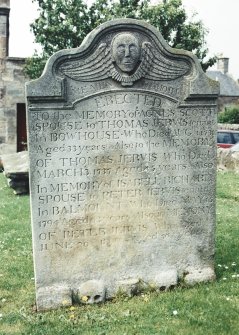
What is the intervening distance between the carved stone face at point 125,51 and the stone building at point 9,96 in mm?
14048

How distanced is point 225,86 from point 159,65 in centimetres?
4098

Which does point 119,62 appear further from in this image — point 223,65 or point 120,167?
point 223,65

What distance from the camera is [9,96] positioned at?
61.7ft

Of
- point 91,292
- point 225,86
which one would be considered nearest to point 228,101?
point 225,86

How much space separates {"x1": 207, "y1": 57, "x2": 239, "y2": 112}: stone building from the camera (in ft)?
142

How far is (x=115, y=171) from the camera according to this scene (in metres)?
5.17

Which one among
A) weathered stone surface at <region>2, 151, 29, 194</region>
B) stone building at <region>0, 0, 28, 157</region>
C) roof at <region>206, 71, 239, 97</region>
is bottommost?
weathered stone surface at <region>2, 151, 29, 194</region>

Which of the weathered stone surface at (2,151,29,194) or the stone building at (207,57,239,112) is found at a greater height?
the stone building at (207,57,239,112)

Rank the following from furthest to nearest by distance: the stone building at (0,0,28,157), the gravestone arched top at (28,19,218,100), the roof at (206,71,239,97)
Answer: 1. the roof at (206,71,239,97)
2. the stone building at (0,0,28,157)
3. the gravestone arched top at (28,19,218,100)

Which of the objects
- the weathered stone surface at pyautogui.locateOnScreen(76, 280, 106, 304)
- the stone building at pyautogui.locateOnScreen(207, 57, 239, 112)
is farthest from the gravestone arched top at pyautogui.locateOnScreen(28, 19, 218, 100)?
the stone building at pyautogui.locateOnScreen(207, 57, 239, 112)

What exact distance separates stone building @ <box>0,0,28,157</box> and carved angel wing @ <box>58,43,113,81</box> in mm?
13978

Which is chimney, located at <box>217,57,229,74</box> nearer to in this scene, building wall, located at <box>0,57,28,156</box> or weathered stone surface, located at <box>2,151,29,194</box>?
building wall, located at <box>0,57,28,156</box>

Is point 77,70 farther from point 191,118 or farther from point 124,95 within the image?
point 191,118

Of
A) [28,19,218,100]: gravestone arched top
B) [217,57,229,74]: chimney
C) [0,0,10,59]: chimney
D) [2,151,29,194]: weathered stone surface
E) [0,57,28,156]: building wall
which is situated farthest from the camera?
[217,57,229,74]: chimney
